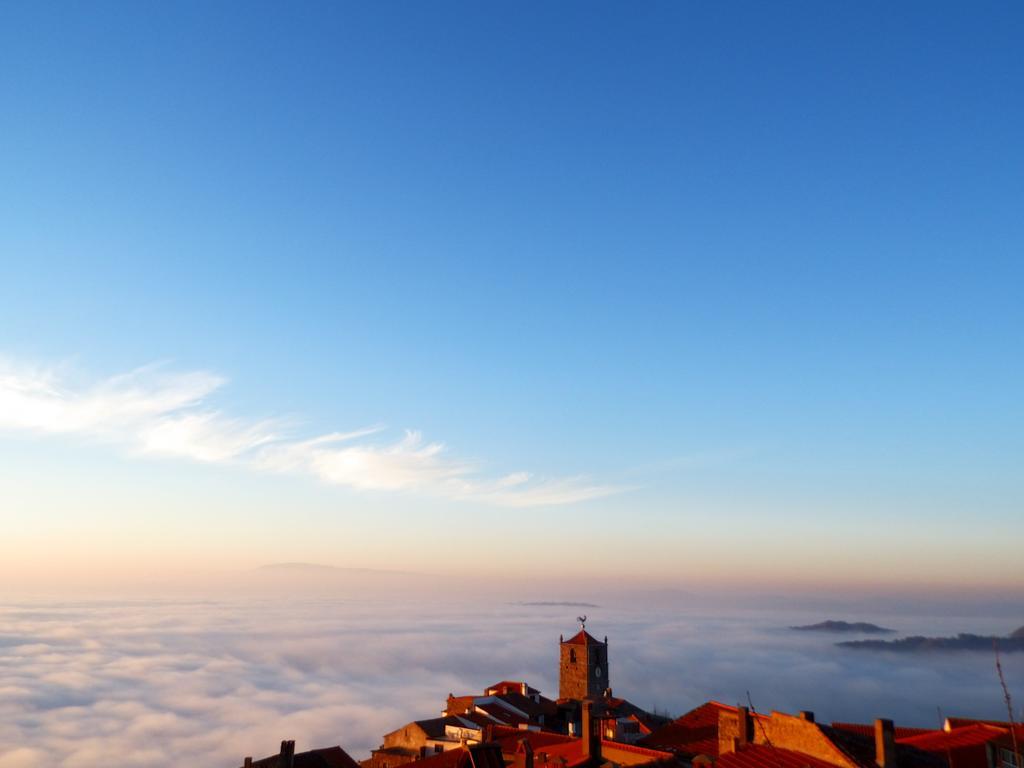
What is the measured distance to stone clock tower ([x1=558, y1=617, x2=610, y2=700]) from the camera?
91.8 metres

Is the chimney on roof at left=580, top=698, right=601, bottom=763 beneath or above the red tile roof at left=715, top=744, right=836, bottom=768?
beneath

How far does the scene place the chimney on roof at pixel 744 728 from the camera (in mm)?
32094

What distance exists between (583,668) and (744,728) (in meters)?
63.1

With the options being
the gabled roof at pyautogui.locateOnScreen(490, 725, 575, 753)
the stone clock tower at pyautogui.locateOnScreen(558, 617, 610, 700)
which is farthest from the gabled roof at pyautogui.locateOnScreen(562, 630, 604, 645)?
the gabled roof at pyautogui.locateOnScreen(490, 725, 575, 753)

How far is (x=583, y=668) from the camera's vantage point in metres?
92.3

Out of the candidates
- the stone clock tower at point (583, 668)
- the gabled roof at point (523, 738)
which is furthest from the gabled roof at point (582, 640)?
the gabled roof at point (523, 738)

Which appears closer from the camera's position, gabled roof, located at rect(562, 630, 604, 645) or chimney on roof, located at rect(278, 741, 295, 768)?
chimney on roof, located at rect(278, 741, 295, 768)

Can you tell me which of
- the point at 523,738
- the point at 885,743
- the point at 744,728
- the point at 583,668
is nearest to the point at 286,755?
the point at 523,738

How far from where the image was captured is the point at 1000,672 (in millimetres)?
11211

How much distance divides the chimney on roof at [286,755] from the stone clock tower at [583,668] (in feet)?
187

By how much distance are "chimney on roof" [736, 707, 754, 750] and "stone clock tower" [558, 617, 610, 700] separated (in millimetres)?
61694

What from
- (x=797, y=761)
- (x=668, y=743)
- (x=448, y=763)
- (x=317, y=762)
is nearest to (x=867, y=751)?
(x=797, y=761)

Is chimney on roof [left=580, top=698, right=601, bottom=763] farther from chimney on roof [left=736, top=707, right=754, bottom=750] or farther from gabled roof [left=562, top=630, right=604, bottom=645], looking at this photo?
gabled roof [left=562, top=630, right=604, bottom=645]

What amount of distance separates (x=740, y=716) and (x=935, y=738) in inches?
299
